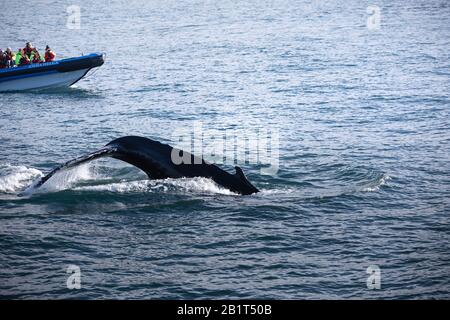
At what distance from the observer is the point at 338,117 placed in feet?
127

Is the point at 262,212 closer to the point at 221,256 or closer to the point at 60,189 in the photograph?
the point at 221,256

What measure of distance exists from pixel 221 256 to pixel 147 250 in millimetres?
→ 1835

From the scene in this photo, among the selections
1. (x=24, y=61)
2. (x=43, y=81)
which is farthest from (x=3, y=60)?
(x=43, y=81)

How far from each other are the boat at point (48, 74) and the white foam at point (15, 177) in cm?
1851

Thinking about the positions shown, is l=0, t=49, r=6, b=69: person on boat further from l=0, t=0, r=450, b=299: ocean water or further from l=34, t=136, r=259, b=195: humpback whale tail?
l=34, t=136, r=259, b=195: humpback whale tail

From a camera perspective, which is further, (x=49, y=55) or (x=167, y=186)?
(x=49, y=55)

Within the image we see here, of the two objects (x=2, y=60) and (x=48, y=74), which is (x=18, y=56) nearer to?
(x=2, y=60)

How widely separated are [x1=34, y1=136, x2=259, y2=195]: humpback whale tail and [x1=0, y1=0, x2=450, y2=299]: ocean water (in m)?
0.63

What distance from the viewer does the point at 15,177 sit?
86.3 feet

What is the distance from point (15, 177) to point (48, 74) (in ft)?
71.3

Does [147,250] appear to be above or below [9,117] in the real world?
below

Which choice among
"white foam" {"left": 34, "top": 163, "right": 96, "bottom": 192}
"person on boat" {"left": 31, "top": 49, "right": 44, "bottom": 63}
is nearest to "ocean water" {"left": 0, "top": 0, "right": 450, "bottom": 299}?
"white foam" {"left": 34, "top": 163, "right": 96, "bottom": 192}

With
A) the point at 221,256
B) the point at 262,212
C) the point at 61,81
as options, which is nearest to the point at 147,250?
the point at 221,256

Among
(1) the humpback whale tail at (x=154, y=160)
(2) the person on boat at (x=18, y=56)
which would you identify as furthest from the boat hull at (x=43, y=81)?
(1) the humpback whale tail at (x=154, y=160)
